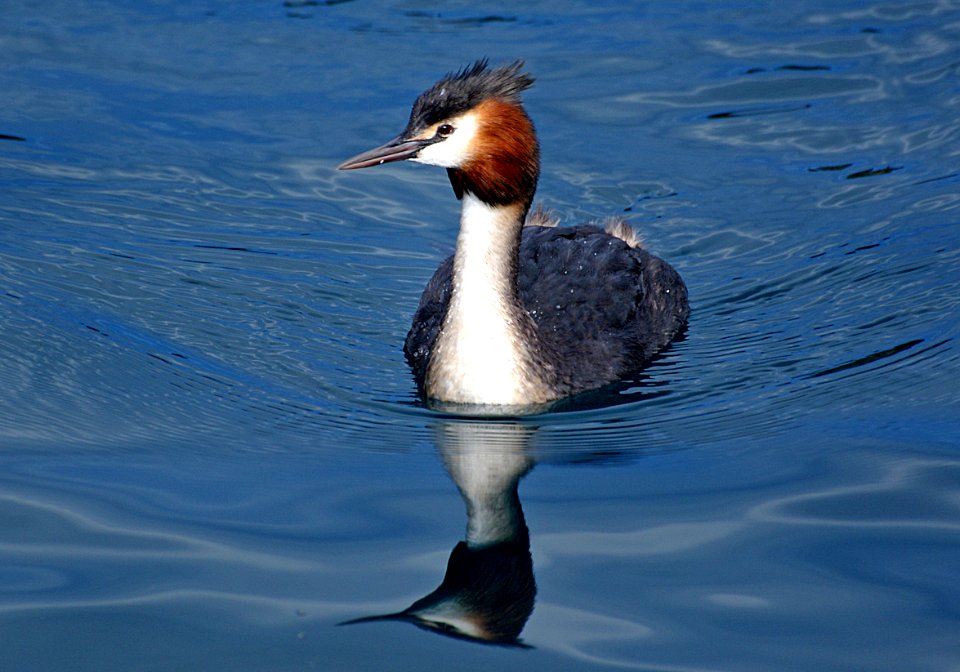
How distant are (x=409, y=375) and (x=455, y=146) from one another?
1392 mm

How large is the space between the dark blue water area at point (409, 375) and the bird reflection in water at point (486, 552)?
2 centimetres

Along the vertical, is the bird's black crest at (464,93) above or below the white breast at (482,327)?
above

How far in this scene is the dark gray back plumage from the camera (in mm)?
7891

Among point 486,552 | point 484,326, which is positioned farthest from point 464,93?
point 486,552

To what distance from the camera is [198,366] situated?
7867mm

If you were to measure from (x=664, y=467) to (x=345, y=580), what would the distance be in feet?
5.56

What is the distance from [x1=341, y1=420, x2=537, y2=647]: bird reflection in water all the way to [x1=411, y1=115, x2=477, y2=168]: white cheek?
51.3 inches

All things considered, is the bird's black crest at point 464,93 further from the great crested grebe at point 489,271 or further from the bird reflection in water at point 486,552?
the bird reflection in water at point 486,552

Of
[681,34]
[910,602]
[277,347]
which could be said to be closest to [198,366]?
[277,347]

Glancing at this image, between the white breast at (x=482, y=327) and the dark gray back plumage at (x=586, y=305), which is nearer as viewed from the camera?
the white breast at (x=482, y=327)

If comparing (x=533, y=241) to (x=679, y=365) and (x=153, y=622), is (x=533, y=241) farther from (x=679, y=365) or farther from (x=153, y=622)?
(x=153, y=622)

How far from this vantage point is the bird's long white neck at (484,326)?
24.4 ft

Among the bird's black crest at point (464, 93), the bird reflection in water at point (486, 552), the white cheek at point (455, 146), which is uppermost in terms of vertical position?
the bird's black crest at point (464, 93)

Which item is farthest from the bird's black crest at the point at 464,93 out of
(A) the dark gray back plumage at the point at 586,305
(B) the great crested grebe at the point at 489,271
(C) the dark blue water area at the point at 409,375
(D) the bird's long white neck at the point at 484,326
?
(C) the dark blue water area at the point at 409,375
